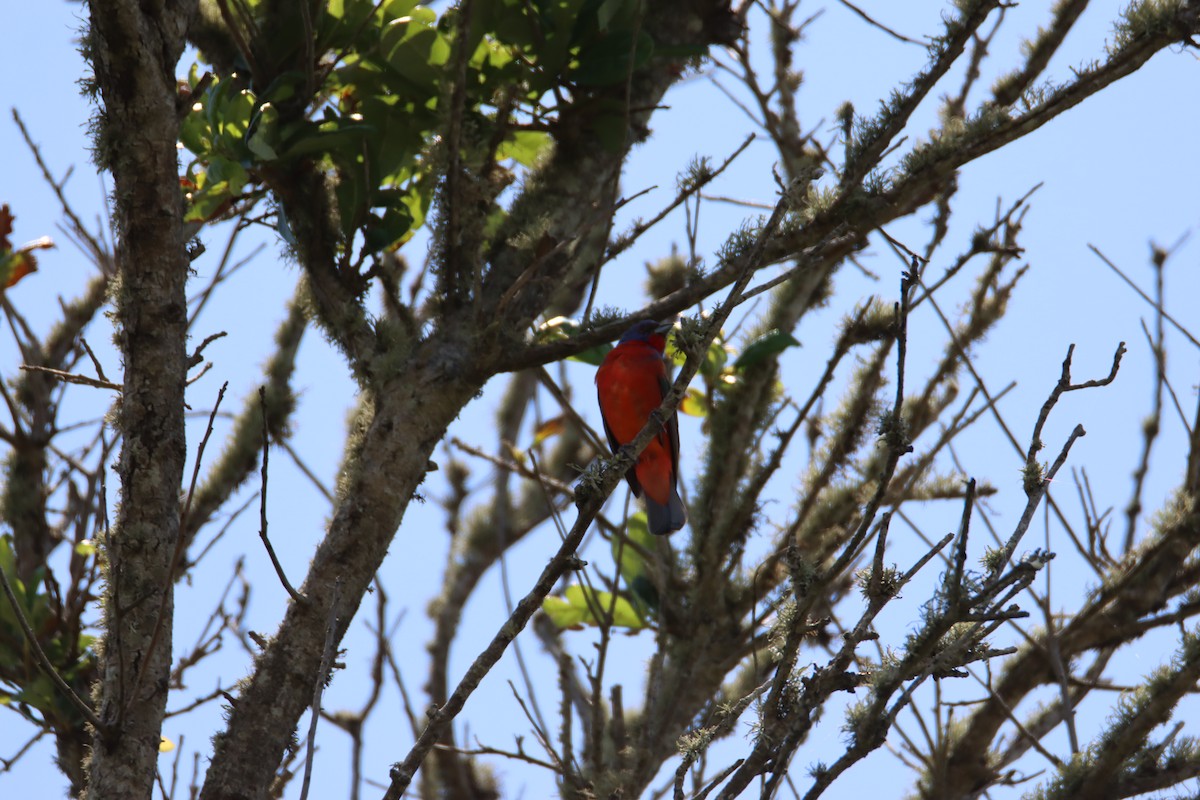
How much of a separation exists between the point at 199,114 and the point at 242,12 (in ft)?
1.02

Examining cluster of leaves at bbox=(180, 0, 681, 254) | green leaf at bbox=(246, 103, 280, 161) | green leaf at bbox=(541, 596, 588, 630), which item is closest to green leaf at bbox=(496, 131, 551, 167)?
cluster of leaves at bbox=(180, 0, 681, 254)

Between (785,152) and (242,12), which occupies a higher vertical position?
(785,152)

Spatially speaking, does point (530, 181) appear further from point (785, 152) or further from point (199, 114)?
point (785, 152)

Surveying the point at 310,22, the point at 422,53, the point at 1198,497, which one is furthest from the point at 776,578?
the point at 310,22

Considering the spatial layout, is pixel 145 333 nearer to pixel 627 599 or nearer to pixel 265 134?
pixel 265 134

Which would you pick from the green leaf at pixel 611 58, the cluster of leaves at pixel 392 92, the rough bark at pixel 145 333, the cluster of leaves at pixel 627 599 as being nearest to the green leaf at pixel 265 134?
the cluster of leaves at pixel 392 92

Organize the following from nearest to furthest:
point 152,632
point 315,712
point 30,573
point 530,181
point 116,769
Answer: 1. point 315,712
2. point 116,769
3. point 152,632
4. point 530,181
5. point 30,573

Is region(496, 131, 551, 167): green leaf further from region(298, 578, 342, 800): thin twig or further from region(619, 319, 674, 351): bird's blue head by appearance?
region(298, 578, 342, 800): thin twig

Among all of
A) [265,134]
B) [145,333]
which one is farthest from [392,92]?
[145,333]

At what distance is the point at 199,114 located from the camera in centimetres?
325

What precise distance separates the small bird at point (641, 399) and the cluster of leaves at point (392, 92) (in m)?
1.77

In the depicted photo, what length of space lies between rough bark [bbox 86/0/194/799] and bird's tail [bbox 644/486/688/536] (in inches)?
92.7

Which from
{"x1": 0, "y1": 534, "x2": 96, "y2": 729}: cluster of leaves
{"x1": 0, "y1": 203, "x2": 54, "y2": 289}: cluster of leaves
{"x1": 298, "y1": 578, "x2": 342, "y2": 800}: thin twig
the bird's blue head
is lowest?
{"x1": 298, "y1": 578, "x2": 342, "y2": 800}: thin twig

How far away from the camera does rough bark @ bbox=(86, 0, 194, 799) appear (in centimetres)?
249
